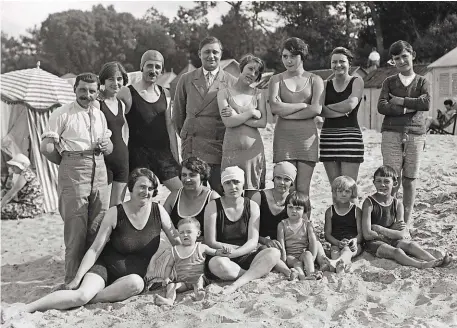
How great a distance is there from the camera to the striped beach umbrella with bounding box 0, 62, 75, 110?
9.16m

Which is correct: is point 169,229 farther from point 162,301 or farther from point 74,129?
point 74,129

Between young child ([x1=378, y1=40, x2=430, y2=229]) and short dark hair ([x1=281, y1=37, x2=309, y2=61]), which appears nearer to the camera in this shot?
short dark hair ([x1=281, y1=37, x2=309, y2=61])

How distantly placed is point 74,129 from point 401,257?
9.23ft

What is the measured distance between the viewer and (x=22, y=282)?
5195 millimetres

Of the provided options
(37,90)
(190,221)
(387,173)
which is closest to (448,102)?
(37,90)

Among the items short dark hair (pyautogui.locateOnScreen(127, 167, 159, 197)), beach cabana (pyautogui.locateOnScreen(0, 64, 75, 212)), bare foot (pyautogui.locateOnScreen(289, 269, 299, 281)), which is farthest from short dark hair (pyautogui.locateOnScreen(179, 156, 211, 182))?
beach cabana (pyautogui.locateOnScreen(0, 64, 75, 212))

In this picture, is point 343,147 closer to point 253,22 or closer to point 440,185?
point 440,185

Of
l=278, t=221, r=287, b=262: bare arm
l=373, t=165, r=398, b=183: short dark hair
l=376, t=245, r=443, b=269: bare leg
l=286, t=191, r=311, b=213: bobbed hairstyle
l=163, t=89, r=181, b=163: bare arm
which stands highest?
l=163, t=89, r=181, b=163: bare arm

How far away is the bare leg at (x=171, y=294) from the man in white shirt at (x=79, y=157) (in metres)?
0.92

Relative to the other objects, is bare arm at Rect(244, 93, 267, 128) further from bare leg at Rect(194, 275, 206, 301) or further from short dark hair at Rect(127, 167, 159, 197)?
bare leg at Rect(194, 275, 206, 301)

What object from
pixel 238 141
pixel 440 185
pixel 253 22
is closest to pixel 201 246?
pixel 238 141

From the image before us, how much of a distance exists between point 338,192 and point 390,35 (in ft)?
80.4

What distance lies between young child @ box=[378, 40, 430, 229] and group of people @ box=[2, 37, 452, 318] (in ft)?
0.03

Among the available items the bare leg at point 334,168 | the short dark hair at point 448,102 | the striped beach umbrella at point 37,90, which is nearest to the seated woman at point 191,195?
the bare leg at point 334,168
